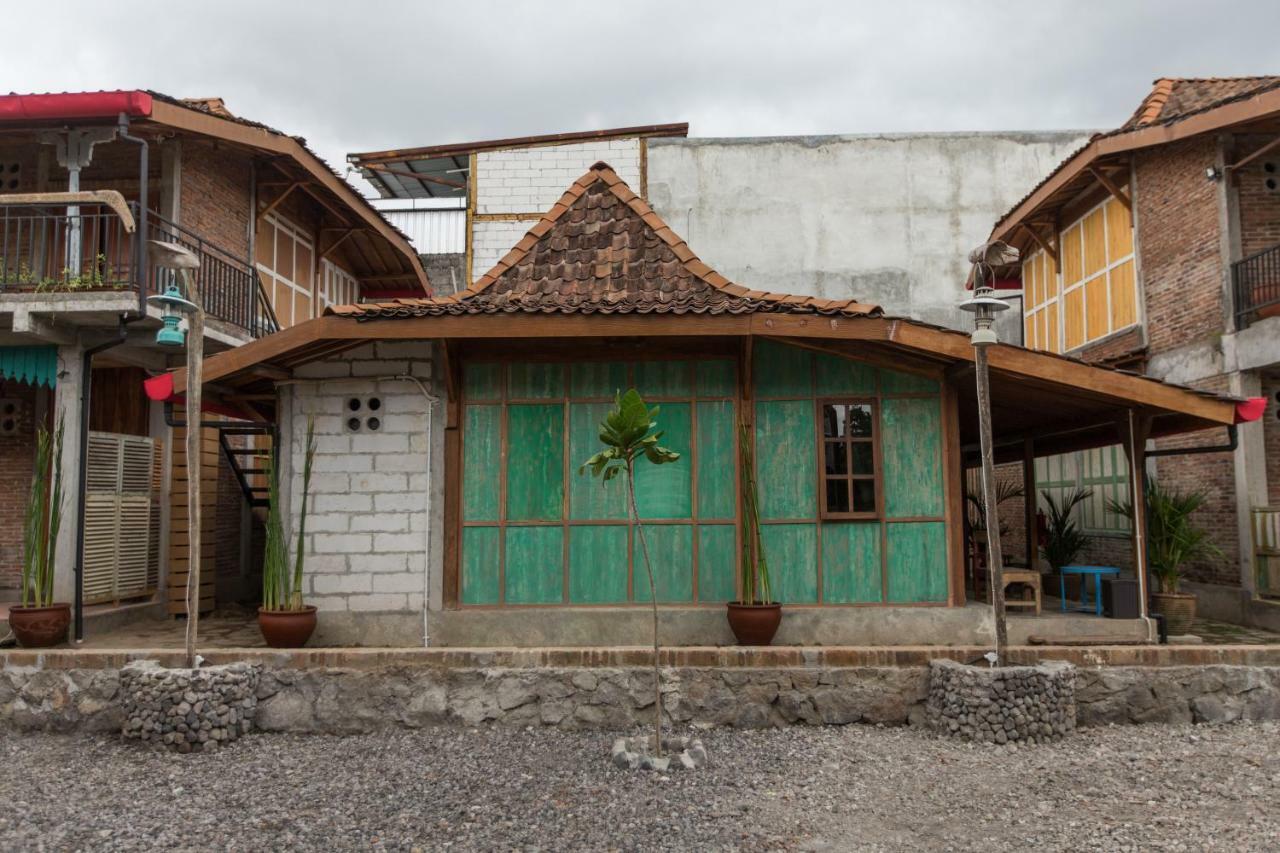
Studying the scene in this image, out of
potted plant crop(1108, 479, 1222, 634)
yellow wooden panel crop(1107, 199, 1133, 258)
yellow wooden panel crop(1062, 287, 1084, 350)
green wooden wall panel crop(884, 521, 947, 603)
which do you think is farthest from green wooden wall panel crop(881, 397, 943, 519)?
yellow wooden panel crop(1062, 287, 1084, 350)

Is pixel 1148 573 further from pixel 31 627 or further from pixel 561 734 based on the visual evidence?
pixel 31 627

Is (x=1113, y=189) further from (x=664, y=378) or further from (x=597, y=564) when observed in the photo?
(x=597, y=564)

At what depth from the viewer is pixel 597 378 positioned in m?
7.91

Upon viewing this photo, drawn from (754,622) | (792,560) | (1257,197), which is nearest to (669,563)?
(754,622)

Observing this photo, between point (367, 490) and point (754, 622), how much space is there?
3.56 meters

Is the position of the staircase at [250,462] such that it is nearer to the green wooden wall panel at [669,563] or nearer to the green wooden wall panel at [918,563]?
the green wooden wall panel at [669,563]

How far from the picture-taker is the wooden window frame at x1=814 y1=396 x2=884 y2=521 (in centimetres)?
771

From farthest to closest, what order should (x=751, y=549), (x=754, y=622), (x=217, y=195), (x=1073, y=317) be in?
(x=1073, y=317)
(x=217, y=195)
(x=751, y=549)
(x=754, y=622)

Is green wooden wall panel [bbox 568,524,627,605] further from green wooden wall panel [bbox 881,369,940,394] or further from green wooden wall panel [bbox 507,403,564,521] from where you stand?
green wooden wall panel [bbox 881,369,940,394]

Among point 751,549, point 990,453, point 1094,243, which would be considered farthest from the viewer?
point 1094,243

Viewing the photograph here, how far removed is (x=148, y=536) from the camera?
10148mm

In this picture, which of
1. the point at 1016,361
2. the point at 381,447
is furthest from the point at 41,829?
the point at 1016,361

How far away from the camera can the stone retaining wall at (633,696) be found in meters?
7.03

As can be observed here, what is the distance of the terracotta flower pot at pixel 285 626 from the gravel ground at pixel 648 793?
31.2 inches
